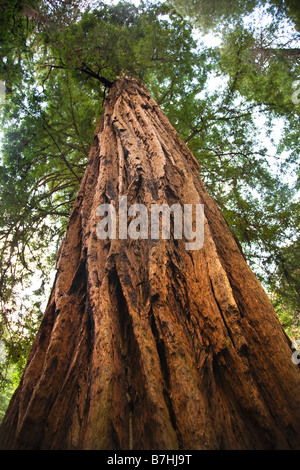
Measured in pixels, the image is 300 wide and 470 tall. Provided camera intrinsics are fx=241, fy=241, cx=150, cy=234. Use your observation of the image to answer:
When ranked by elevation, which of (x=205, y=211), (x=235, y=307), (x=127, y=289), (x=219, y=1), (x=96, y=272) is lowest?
(x=235, y=307)

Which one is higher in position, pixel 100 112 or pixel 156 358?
pixel 100 112

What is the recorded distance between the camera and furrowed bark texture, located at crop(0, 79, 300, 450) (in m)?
0.95

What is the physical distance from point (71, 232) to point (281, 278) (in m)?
3.80

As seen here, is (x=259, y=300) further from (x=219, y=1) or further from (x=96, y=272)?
(x=219, y=1)

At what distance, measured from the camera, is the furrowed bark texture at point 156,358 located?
0.95 m

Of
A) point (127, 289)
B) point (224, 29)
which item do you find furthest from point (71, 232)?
point (224, 29)

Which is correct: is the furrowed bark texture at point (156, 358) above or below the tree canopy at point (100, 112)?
below

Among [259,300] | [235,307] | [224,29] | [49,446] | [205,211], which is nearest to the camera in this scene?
[49,446]

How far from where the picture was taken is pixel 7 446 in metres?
0.99

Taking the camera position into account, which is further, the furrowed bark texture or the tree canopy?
the tree canopy

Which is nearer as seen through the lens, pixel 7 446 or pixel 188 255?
pixel 7 446

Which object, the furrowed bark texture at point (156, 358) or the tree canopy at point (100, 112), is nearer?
the furrowed bark texture at point (156, 358)

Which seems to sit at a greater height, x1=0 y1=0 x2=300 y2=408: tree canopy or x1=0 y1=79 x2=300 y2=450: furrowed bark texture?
x1=0 y1=0 x2=300 y2=408: tree canopy

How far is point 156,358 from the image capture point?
42.9 inches
